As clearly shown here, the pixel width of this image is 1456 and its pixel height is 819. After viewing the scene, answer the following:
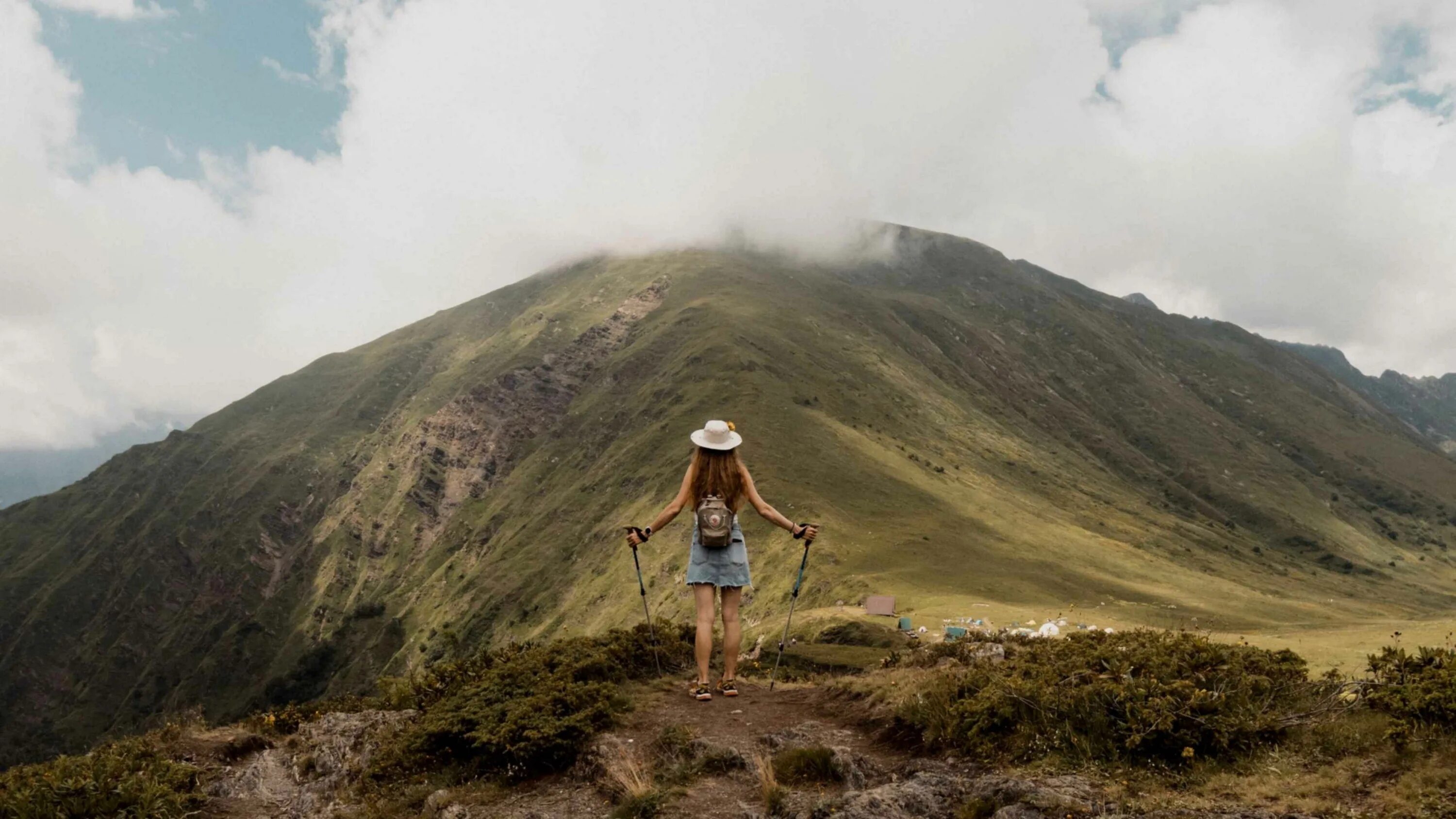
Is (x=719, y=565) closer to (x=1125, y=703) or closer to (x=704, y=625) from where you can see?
(x=704, y=625)

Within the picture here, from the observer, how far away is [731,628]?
13.3 m

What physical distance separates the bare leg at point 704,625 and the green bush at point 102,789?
757 centimetres

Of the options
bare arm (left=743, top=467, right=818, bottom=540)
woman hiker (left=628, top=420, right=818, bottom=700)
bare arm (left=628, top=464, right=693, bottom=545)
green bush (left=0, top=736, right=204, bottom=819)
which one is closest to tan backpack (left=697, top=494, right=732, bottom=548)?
woman hiker (left=628, top=420, right=818, bottom=700)

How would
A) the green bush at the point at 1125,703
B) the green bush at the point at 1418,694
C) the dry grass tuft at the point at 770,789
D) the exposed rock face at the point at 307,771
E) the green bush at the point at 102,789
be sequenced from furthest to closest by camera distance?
the exposed rock face at the point at 307,771 → the green bush at the point at 102,789 → the dry grass tuft at the point at 770,789 → the green bush at the point at 1125,703 → the green bush at the point at 1418,694

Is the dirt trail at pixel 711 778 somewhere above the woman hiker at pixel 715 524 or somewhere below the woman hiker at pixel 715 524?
below

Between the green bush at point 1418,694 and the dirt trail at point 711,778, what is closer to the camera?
the green bush at point 1418,694

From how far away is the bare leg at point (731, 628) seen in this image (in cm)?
1285

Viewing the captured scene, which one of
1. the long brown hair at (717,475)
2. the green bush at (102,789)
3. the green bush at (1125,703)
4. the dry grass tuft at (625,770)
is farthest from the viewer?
the long brown hair at (717,475)

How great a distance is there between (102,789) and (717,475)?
9319 mm

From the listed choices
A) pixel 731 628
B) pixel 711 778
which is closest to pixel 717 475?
pixel 731 628

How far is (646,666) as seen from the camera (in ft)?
52.2

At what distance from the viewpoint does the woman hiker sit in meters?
12.6

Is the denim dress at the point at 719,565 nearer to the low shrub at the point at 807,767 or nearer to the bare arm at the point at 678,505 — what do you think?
the bare arm at the point at 678,505

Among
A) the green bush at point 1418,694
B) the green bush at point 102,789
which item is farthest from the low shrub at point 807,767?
the green bush at point 102,789
